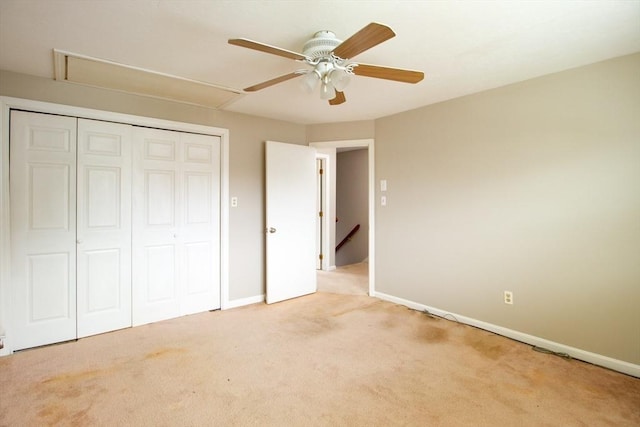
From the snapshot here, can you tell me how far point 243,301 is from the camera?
146 inches

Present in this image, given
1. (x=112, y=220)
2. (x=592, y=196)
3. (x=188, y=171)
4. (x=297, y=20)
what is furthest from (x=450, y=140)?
(x=112, y=220)

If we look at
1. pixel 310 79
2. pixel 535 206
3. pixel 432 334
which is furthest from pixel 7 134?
pixel 535 206

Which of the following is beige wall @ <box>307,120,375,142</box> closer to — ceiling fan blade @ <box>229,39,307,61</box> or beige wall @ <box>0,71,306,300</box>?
beige wall @ <box>0,71,306,300</box>

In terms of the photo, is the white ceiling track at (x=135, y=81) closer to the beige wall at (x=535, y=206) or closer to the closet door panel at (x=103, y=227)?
the closet door panel at (x=103, y=227)

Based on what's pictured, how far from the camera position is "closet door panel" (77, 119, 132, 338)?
9.16 ft

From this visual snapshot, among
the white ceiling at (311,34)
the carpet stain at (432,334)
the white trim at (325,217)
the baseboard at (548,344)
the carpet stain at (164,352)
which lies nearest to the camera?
the white ceiling at (311,34)

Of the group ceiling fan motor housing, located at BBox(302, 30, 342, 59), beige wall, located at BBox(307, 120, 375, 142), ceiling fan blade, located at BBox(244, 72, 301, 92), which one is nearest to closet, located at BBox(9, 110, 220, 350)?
beige wall, located at BBox(307, 120, 375, 142)

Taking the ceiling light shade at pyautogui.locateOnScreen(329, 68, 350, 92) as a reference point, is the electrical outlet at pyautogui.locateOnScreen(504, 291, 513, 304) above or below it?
below

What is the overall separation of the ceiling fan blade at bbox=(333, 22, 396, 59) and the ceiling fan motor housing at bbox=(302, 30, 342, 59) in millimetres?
160

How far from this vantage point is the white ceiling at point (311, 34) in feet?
5.48

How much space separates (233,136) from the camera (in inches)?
143

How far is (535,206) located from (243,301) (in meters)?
3.14

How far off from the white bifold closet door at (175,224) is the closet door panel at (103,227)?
0.28 feet

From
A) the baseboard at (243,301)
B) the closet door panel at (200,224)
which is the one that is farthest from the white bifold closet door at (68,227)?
the baseboard at (243,301)
